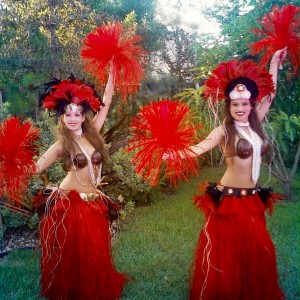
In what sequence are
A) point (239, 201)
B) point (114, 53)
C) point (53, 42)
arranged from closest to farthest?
1. point (239, 201)
2. point (114, 53)
3. point (53, 42)

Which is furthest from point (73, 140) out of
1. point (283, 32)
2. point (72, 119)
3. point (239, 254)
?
point (283, 32)

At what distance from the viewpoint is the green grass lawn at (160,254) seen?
3234 mm

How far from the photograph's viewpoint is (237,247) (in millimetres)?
2611

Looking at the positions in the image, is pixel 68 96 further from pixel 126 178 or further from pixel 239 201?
pixel 126 178

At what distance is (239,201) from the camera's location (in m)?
2.62

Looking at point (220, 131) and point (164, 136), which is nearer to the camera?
point (164, 136)

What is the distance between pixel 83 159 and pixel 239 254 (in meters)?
1.23

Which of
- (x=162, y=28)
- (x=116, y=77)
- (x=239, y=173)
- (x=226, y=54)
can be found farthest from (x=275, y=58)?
(x=162, y=28)

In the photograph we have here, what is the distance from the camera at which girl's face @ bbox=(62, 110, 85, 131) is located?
2.74 m

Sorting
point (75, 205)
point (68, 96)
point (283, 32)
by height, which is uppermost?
point (283, 32)

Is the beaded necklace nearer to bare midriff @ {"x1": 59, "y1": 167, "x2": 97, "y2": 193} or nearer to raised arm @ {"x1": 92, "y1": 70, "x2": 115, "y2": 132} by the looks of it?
raised arm @ {"x1": 92, "y1": 70, "x2": 115, "y2": 132}

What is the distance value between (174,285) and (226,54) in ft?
9.61

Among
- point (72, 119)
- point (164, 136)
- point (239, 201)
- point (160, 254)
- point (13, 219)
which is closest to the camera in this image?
point (164, 136)

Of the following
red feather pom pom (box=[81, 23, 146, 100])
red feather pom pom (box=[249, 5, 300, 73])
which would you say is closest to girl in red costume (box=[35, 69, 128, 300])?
red feather pom pom (box=[81, 23, 146, 100])
